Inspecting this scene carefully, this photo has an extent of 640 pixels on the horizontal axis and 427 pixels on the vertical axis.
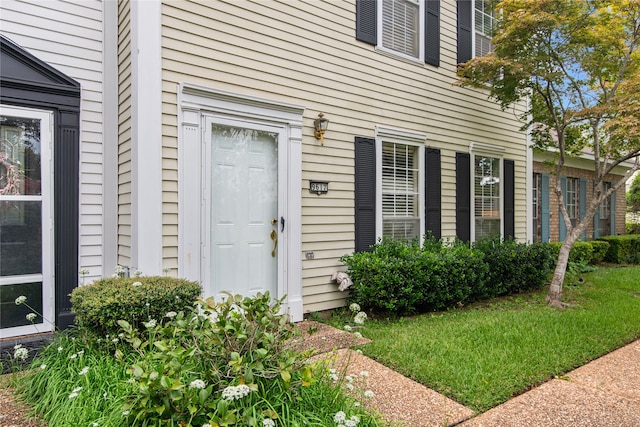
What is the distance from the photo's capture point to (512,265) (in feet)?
20.9

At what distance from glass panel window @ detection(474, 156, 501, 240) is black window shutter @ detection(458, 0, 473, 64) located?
1813 mm

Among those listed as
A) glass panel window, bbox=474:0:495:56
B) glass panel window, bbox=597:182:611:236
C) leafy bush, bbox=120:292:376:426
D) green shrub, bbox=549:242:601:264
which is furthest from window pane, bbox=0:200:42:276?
glass panel window, bbox=597:182:611:236

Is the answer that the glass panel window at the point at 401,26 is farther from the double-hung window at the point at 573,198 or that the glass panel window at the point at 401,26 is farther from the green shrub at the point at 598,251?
the green shrub at the point at 598,251

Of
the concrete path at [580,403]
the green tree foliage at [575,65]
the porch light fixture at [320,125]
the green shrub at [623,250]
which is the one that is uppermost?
the green tree foliage at [575,65]

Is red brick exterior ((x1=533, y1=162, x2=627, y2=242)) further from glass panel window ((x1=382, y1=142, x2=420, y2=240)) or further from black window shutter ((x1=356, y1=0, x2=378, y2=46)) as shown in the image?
black window shutter ((x1=356, y1=0, x2=378, y2=46))

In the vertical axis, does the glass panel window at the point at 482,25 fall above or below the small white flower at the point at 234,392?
above

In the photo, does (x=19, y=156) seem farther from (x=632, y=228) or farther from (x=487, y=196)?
(x=632, y=228)

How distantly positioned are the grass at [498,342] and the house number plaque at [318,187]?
1.73 m

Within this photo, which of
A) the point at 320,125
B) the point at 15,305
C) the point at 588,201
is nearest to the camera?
the point at 15,305

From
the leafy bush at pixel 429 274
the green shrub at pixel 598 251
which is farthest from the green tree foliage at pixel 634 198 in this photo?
the leafy bush at pixel 429 274

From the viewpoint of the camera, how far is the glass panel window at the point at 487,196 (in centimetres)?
723

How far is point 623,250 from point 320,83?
34.3 ft

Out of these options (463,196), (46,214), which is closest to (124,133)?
(46,214)

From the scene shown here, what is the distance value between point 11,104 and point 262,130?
2394mm
